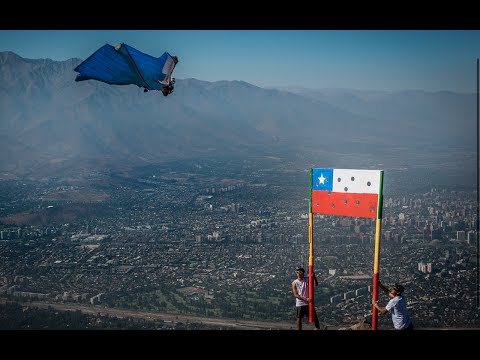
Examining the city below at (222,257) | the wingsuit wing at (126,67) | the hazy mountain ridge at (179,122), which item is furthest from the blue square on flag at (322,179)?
the hazy mountain ridge at (179,122)

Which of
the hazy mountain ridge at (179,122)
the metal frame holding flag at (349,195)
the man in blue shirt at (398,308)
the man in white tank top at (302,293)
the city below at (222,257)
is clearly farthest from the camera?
the hazy mountain ridge at (179,122)

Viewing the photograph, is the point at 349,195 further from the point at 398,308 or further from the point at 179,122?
the point at 179,122

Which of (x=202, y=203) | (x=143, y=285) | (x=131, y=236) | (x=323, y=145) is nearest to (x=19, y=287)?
(x=143, y=285)

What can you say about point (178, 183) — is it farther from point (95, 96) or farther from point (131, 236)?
point (95, 96)

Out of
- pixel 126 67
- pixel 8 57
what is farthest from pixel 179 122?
pixel 126 67

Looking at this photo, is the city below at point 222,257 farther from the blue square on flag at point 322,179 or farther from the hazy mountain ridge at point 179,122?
the hazy mountain ridge at point 179,122

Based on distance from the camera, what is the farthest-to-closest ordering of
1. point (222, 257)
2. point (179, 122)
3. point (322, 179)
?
1. point (179, 122)
2. point (222, 257)
3. point (322, 179)

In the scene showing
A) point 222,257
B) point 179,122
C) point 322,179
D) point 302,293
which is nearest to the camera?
point 322,179
